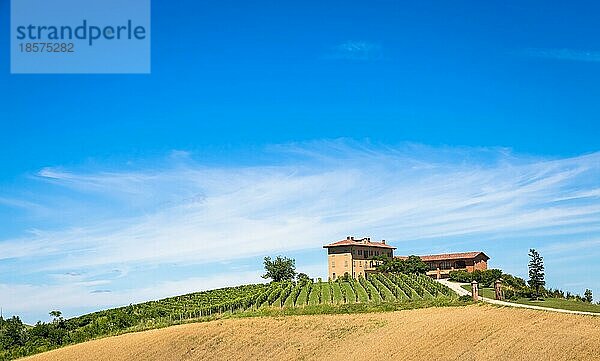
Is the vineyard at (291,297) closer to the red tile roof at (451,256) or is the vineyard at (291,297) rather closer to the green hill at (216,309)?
the green hill at (216,309)

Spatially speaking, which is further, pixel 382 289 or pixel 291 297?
pixel 291 297

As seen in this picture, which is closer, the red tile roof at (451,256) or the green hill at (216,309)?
the green hill at (216,309)

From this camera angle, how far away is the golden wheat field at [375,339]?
28344 millimetres

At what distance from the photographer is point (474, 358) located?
92.0 feet

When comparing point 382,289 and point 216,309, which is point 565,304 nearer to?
point 382,289

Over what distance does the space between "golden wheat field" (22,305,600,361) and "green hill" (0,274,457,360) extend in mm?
3404

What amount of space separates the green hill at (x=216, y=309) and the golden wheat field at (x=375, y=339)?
11.2 ft

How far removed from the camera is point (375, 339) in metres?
33.4

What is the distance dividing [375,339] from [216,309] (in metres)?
20.7

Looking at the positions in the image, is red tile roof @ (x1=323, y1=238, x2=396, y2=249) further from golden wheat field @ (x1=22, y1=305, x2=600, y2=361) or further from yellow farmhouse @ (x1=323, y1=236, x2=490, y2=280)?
golden wheat field @ (x1=22, y1=305, x2=600, y2=361)

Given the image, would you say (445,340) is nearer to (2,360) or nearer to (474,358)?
(474,358)

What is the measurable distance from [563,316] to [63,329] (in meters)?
38.0

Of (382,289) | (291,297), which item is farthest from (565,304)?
(291,297)

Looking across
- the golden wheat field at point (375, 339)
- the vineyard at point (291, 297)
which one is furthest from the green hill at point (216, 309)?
the golden wheat field at point (375, 339)
